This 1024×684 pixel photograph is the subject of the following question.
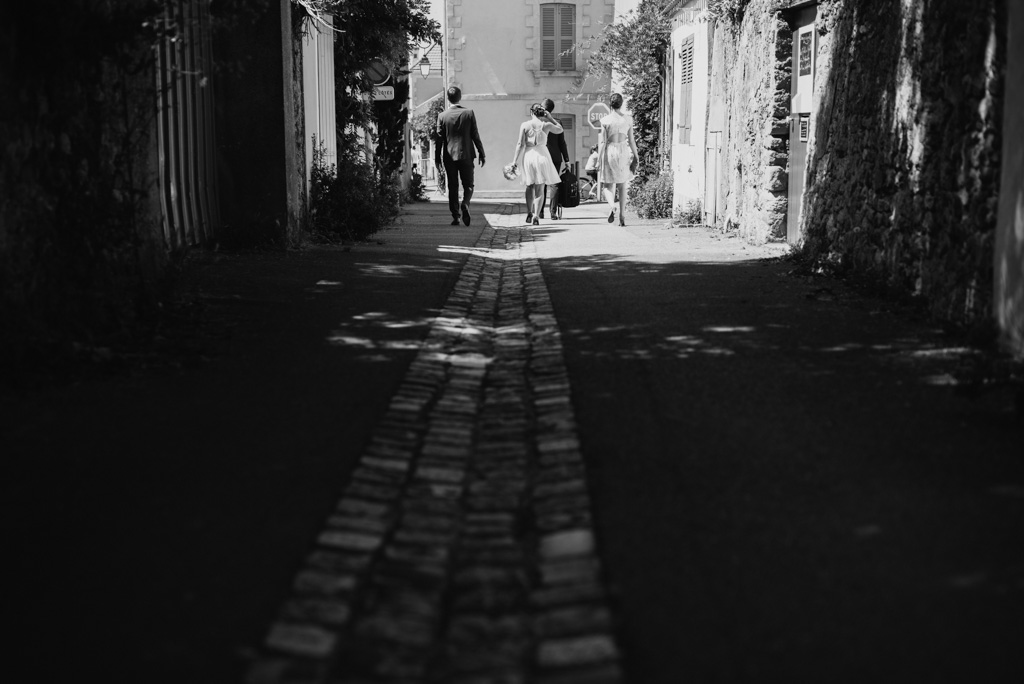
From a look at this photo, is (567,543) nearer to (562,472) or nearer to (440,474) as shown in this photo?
(562,472)

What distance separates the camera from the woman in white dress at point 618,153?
59.7ft

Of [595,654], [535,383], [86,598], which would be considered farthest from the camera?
[535,383]

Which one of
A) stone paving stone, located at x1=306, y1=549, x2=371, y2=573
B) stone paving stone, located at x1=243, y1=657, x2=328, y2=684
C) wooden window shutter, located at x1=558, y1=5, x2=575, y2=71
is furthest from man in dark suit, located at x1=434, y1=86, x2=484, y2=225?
wooden window shutter, located at x1=558, y1=5, x2=575, y2=71

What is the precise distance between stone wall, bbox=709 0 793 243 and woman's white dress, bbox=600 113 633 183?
1.73 metres

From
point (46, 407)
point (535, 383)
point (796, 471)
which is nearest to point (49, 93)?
point (46, 407)

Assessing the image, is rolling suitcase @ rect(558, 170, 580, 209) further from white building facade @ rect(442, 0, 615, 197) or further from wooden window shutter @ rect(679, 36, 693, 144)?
white building facade @ rect(442, 0, 615, 197)

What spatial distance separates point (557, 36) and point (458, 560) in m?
40.8

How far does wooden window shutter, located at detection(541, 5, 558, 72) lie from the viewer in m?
43.0

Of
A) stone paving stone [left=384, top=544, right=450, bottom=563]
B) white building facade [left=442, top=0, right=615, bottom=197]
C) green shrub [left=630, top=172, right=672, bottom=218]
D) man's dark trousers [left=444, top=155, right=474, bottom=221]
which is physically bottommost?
stone paving stone [left=384, top=544, right=450, bottom=563]

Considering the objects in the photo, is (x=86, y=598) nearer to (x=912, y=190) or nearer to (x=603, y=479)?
(x=603, y=479)

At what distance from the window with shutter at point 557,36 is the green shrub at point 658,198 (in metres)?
22.7

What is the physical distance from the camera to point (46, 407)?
17.8 feet

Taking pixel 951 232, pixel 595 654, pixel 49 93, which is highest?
pixel 49 93

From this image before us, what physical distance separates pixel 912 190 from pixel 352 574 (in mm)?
6305
